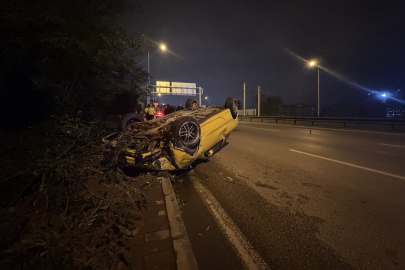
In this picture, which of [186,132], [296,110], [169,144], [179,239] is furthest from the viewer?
[296,110]

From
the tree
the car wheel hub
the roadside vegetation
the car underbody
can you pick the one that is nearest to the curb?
the roadside vegetation

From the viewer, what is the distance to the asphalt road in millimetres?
2377

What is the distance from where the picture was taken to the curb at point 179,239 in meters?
2.13

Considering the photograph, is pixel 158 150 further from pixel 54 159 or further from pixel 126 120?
pixel 126 120

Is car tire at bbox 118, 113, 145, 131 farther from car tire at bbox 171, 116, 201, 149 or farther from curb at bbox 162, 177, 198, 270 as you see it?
curb at bbox 162, 177, 198, 270

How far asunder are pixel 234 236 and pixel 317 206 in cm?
169

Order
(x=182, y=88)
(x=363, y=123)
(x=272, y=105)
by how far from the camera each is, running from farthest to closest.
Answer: (x=272, y=105) < (x=182, y=88) < (x=363, y=123)

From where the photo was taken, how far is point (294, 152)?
23.7ft

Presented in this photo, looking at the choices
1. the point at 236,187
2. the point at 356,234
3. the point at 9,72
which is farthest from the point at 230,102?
the point at 9,72

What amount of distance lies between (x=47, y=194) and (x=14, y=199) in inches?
14.2

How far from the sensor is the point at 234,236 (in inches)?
108

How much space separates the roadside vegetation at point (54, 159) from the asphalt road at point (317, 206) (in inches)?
50.3

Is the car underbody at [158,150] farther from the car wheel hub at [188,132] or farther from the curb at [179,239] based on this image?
the curb at [179,239]

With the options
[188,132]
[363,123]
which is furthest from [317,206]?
[363,123]
